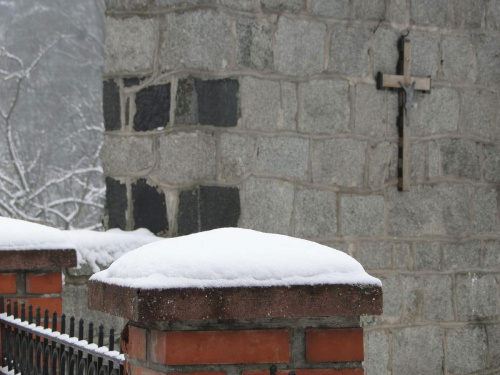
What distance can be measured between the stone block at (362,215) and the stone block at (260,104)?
0.60 meters

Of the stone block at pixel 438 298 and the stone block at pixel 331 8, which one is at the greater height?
the stone block at pixel 331 8

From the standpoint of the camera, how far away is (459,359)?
→ 511cm

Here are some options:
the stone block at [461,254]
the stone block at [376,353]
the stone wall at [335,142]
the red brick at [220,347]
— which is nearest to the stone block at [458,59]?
the stone wall at [335,142]

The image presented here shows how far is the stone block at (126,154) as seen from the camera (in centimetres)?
447

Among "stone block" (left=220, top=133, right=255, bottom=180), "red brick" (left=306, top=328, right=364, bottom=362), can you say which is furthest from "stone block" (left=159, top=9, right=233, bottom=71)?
"red brick" (left=306, top=328, right=364, bottom=362)

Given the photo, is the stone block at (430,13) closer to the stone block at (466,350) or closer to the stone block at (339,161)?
the stone block at (339,161)

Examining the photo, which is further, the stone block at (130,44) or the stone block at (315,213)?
the stone block at (315,213)

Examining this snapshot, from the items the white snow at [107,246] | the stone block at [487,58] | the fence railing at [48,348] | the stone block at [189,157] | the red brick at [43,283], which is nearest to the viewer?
the fence railing at [48,348]

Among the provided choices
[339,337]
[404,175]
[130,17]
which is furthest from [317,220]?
[339,337]

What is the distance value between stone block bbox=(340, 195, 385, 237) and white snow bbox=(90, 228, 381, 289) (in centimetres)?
273

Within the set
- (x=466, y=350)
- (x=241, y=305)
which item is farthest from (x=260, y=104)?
(x=241, y=305)

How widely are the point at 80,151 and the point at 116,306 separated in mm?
13427

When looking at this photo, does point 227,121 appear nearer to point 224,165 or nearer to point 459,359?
point 224,165

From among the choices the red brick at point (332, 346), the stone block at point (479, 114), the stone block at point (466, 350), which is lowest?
the stone block at point (466, 350)
